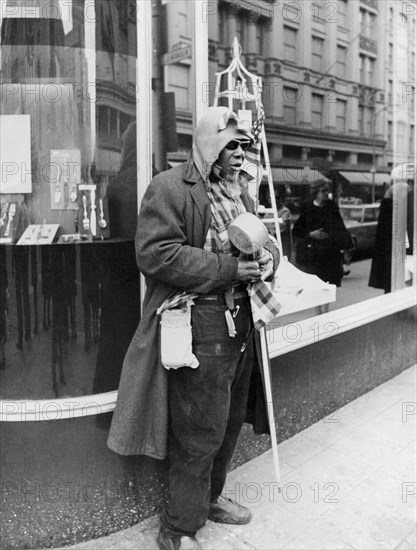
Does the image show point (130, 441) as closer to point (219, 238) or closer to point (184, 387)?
point (184, 387)

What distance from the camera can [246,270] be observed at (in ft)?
8.29

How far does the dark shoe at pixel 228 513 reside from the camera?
3.09 metres

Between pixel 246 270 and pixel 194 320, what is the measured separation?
1.10 ft

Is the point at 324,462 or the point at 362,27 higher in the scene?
the point at 362,27

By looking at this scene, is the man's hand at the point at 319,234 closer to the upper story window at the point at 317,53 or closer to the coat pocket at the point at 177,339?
the upper story window at the point at 317,53

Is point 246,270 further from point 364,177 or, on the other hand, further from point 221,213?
point 364,177

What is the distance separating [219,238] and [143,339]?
59 centimetres

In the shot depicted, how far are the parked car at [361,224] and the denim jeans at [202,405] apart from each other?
225 centimetres

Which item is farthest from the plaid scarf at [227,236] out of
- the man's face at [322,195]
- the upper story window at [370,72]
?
the upper story window at [370,72]

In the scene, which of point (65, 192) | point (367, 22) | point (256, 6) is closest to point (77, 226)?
point (65, 192)

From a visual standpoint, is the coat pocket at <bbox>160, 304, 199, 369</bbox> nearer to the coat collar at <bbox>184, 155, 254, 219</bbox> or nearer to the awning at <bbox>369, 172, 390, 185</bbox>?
the coat collar at <bbox>184, 155, 254, 219</bbox>

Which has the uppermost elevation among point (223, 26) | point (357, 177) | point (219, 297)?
point (223, 26)

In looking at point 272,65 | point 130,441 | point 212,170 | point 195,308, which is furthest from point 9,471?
point 272,65

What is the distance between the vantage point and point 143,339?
265 centimetres
